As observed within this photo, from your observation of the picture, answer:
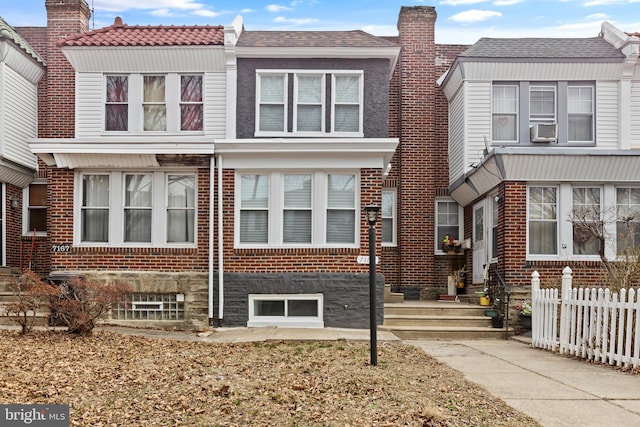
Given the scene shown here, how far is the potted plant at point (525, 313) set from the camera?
1420cm

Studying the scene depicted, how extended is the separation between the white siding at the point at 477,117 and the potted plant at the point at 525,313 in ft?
13.6

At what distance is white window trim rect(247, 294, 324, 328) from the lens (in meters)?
14.6

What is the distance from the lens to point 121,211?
593 inches

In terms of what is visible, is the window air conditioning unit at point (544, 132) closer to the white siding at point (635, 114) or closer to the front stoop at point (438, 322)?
the white siding at point (635, 114)

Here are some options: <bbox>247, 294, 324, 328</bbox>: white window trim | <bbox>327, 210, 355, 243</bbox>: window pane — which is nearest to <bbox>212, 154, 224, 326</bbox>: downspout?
<bbox>247, 294, 324, 328</bbox>: white window trim

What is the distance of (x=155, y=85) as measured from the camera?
16.0 meters

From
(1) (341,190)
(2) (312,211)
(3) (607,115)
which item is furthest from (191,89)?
(3) (607,115)

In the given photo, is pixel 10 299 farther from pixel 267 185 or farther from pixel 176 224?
pixel 267 185

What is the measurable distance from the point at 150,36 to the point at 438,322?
30.5 feet

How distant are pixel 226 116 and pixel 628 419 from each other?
440 inches

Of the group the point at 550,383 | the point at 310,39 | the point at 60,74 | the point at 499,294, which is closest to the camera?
the point at 550,383

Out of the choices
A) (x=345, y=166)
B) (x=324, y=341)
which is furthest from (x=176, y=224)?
(x=324, y=341)

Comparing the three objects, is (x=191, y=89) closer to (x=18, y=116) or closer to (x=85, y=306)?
(x=18, y=116)

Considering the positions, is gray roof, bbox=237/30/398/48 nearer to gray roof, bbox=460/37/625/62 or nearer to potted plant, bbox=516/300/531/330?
gray roof, bbox=460/37/625/62
